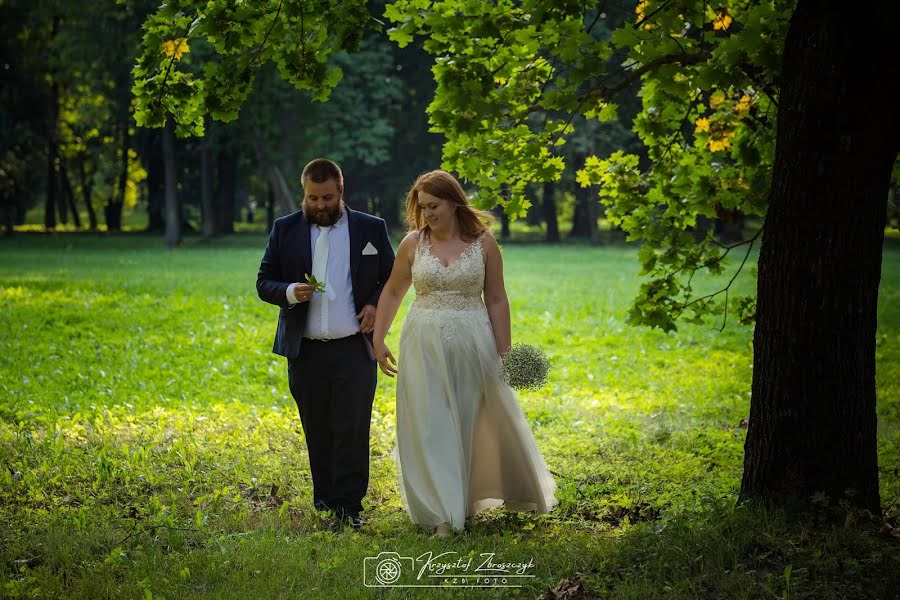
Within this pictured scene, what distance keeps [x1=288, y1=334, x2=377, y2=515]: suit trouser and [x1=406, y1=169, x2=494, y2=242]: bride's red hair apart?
3.00ft

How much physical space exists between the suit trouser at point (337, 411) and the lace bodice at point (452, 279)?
25.4 inches

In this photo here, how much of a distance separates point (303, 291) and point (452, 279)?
97 centimetres

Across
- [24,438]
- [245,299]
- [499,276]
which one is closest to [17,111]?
[245,299]

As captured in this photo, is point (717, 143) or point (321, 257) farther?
point (717, 143)

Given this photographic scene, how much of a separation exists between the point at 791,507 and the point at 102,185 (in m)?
60.5

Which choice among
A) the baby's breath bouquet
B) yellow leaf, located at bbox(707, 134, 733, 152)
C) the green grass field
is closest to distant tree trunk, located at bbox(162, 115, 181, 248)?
the green grass field

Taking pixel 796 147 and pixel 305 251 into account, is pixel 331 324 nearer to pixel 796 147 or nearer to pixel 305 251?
pixel 305 251

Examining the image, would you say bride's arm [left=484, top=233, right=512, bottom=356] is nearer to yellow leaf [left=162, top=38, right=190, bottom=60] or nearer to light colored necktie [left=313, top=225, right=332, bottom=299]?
light colored necktie [left=313, top=225, right=332, bottom=299]

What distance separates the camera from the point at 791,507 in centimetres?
581

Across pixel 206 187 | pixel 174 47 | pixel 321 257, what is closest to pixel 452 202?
pixel 321 257

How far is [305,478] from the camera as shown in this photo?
310 inches

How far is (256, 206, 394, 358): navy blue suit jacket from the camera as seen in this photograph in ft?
22.5

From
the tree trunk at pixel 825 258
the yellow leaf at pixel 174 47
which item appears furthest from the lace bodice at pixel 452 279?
the yellow leaf at pixel 174 47

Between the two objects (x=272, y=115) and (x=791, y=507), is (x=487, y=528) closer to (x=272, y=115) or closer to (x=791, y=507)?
(x=791, y=507)
